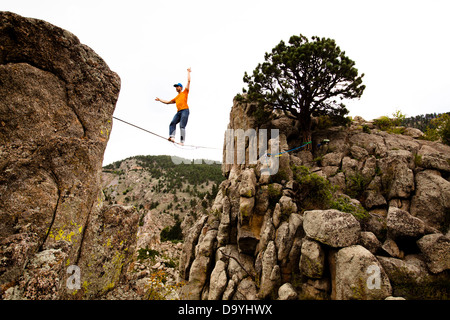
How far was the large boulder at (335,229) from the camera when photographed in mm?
8617

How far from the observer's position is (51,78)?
4.16 m

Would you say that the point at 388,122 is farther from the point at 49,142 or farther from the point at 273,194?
the point at 49,142

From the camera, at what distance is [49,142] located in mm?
3863

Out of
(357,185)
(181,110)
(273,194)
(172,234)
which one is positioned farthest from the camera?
(172,234)

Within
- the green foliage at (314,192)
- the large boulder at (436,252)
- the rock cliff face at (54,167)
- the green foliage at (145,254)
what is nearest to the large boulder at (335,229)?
the large boulder at (436,252)

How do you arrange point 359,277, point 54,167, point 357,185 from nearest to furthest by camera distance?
point 54,167 < point 359,277 < point 357,185

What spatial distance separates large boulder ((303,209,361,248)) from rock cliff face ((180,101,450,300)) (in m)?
0.04

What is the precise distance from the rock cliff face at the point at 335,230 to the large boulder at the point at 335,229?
0.04 metres

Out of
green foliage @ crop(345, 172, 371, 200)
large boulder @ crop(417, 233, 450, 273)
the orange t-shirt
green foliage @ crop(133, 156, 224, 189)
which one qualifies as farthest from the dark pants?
green foliage @ crop(133, 156, 224, 189)

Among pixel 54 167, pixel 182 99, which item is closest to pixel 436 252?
pixel 182 99

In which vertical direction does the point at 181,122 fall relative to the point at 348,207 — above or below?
above

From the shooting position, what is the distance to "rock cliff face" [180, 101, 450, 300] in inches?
308

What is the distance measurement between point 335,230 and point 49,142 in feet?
33.8
